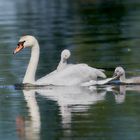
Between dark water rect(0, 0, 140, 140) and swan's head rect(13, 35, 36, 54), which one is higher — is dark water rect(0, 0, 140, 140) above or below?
below

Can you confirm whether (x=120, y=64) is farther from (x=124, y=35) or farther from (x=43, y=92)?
(x=124, y=35)

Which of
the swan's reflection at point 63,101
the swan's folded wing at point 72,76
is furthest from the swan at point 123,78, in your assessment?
the swan's reflection at point 63,101

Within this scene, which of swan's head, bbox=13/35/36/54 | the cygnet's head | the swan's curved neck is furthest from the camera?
swan's head, bbox=13/35/36/54

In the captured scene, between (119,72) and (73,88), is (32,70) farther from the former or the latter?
(119,72)

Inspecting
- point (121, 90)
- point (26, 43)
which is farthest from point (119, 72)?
point (26, 43)

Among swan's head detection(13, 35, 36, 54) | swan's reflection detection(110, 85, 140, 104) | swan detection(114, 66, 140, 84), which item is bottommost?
swan's reflection detection(110, 85, 140, 104)

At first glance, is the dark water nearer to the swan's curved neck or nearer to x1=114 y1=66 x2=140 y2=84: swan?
x1=114 y1=66 x2=140 y2=84: swan

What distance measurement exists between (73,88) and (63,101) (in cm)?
178

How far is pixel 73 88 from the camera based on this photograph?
18.6 meters

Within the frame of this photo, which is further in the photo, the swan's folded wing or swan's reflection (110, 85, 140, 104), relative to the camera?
the swan's folded wing

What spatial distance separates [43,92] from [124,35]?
11161mm

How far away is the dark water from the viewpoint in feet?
46.2

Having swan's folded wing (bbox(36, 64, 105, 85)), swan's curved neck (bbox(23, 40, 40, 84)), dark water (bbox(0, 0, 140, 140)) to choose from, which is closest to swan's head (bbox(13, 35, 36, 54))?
swan's curved neck (bbox(23, 40, 40, 84))

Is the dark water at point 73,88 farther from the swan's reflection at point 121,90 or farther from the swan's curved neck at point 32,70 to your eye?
the swan's curved neck at point 32,70
